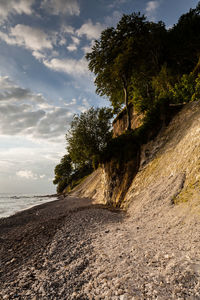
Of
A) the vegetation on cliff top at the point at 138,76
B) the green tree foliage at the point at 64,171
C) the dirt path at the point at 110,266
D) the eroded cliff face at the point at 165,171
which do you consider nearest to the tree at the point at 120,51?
the vegetation on cliff top at the point at 138,76

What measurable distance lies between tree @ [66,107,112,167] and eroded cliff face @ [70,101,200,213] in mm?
13707

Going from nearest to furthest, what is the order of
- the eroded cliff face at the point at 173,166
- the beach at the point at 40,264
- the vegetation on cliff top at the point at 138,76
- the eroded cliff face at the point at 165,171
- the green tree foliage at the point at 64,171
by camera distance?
the beach at the point at 40,264
the eroded cliff face at the point at 173,166
the eroded cliff face at the point at 165,171
the vegetation on cliff top at the point at 138,76
the green tree foliage at the point at 64,171

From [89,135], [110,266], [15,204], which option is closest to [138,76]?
[89,135]

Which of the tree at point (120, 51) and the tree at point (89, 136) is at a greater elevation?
the tree at point (120, 51)

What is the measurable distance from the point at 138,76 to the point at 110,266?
35.9m

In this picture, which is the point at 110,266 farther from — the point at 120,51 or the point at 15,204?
the point at 15,204

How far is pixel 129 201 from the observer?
15477 mm

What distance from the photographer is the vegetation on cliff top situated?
20.6 metres

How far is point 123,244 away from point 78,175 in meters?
77.7

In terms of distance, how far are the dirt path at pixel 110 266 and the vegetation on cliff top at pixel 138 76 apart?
1332 centimetres

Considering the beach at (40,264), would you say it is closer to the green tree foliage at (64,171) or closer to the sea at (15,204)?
the sea at (15,204)

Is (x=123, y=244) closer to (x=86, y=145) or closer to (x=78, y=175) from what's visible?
(x=86, y=145)

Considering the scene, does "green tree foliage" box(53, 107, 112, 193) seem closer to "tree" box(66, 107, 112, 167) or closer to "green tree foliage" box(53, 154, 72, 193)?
"tree" box(66, 107, 112, 167)

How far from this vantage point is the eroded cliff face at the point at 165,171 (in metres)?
10.4
